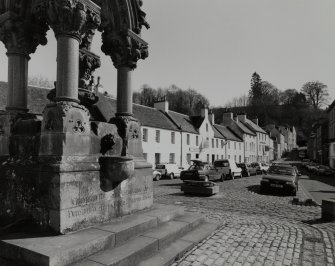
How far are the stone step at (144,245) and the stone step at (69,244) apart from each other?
111 mm

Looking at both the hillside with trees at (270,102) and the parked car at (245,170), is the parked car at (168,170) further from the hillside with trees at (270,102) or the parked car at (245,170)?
the hillside with trees at (270,102)

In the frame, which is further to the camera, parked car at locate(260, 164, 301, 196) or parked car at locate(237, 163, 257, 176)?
parked car at locate(237, 163, 257, 176)

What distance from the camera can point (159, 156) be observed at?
34.4 meters

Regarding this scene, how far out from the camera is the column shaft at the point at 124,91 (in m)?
6.66

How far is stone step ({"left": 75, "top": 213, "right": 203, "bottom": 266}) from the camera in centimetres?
411

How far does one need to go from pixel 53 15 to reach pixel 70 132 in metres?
2.01

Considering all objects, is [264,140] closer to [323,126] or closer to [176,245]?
[323,126]

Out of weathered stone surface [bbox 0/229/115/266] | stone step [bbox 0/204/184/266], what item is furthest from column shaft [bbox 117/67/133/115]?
weathered stone surface [bbox 0/229/115/266]

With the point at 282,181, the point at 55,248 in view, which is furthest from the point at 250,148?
the point at 55,248

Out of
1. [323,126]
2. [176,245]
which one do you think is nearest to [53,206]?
[176,245]

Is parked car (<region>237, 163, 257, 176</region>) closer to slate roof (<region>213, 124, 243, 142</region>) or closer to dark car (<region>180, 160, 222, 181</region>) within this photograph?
dark car (<region>180, 160, 222, 181</region>)

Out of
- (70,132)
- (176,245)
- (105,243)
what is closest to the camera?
(105,243)

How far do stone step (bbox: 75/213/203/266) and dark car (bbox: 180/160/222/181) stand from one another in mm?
14163

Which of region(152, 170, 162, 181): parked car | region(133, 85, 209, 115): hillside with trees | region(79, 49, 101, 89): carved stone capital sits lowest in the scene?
region(152, 170, 162, 181): parked car
